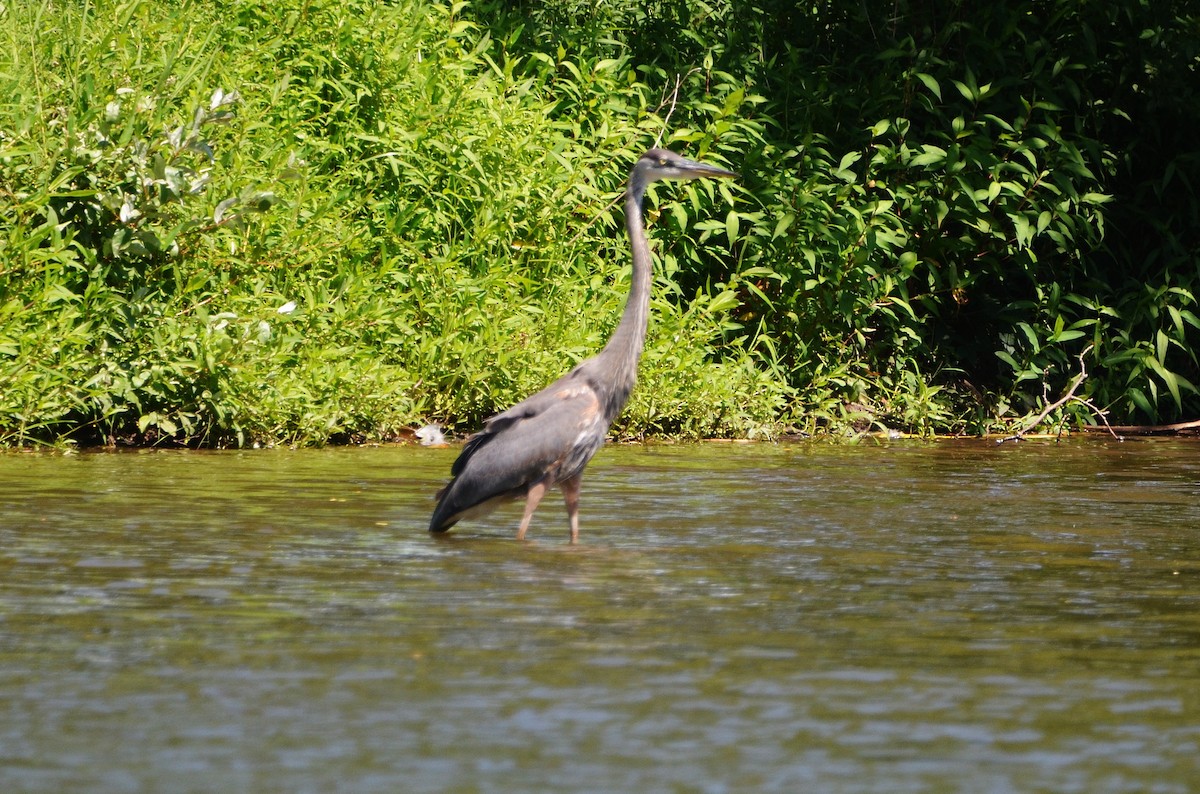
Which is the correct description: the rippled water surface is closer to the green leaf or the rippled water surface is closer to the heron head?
the heron head

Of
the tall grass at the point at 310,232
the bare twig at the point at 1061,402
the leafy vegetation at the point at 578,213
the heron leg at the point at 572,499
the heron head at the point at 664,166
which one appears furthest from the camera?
the bare twig at the point at 1061,402

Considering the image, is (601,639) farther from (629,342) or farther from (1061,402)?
(1061,402)

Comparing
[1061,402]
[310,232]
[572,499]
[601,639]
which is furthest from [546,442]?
[1061,402]

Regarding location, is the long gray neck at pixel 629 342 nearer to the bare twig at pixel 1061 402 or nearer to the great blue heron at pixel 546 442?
the great blue heron at pixel 546 442

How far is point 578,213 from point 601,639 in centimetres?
738

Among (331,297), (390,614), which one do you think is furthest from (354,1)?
(390,614)

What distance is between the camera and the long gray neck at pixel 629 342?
772 cm

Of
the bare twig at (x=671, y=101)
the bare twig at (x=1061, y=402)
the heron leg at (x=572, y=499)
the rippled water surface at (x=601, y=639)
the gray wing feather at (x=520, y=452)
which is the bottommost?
the rippled water surface at (x=601, y=639)

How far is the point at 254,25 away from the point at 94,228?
239 centimetres

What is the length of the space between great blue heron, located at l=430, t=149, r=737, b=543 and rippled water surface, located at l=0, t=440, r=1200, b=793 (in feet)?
0.57

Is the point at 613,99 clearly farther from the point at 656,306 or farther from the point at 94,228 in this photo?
the point at 94,228

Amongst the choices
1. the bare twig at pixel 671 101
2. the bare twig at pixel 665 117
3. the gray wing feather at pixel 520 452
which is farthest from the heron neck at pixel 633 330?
the bare twig at pixel 671 101

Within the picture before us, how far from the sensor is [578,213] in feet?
39.9

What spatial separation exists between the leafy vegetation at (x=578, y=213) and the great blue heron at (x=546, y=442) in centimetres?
282
